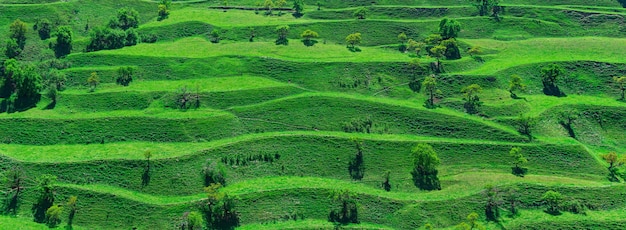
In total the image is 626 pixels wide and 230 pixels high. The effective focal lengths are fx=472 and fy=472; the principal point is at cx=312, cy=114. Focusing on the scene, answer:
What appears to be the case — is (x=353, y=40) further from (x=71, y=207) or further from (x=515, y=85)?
(x=71, y=207)

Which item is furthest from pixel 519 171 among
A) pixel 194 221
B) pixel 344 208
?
pixel 194 221

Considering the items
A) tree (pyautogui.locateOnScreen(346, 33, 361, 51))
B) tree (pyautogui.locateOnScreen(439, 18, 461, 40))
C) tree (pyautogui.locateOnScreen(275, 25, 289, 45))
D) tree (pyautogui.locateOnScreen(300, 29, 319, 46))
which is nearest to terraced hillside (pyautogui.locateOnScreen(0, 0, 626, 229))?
tree (pyautogui.locateOnScreen(275, 25, 289, 45))

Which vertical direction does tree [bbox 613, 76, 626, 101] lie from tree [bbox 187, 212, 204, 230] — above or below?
above

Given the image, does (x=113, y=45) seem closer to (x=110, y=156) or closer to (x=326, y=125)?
(x=110, y=156)

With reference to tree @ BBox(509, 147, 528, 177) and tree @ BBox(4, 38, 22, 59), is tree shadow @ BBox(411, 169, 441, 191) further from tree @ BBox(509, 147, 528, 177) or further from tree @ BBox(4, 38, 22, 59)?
tree @ BBox(4, 38, 22, 59)

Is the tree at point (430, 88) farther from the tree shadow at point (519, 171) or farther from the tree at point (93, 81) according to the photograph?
the tree at point (93, 81)

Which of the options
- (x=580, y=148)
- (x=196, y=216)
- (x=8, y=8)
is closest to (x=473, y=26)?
(x=580, y=148)
